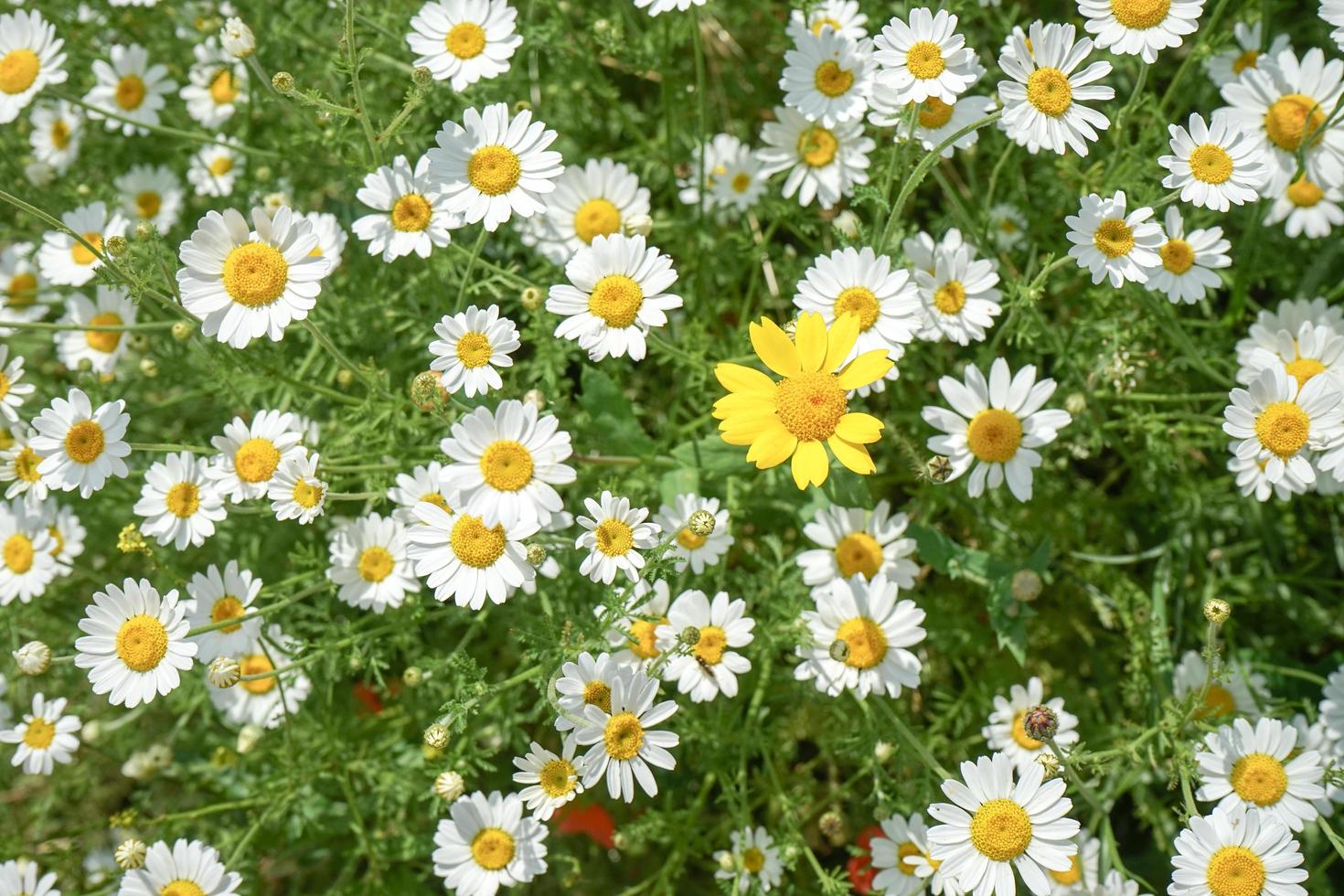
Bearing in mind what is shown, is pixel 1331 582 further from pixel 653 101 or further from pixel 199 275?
pixel 199 275

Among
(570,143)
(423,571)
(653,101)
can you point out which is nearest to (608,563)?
(423,571)

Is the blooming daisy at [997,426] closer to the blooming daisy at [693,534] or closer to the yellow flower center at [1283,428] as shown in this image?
the yellow flower center at [1283,428]

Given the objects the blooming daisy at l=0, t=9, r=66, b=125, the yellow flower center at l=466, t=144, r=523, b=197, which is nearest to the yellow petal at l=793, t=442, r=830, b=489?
→ the yellow flower center at l=466, t=144, r=523, b=197

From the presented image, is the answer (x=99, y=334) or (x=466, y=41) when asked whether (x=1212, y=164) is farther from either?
(x=99, y=334)

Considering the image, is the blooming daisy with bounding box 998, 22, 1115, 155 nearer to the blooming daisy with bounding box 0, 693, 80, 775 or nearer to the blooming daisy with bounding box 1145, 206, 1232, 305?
the blooming daisy with bounding box 1145, 206, 1232, 305

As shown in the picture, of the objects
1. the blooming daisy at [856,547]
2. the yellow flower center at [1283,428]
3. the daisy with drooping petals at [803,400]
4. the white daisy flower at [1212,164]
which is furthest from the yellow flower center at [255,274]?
the yellow flower center at [1283,428]

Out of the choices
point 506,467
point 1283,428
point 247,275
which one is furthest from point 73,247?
point 1283,428
